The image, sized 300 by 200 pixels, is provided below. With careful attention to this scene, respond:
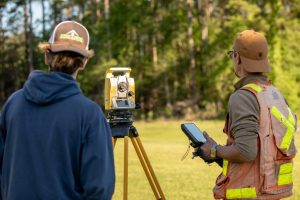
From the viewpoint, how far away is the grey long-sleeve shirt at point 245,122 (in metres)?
3.22

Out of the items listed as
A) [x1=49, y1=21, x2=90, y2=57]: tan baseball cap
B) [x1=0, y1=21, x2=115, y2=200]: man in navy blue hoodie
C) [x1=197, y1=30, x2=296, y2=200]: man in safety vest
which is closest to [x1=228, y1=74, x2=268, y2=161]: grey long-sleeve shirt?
[x1=197, y1=30, x2=296, y2=200]: man in safety vest

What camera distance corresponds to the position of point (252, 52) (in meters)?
3.40

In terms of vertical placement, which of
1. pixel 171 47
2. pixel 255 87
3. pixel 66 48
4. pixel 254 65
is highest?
pixel 66 48

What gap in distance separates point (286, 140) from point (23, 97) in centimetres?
152

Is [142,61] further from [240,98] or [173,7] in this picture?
[240,98]

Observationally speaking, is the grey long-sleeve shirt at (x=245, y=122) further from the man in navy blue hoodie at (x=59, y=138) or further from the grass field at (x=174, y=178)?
the grass field at (x=174, y=178)

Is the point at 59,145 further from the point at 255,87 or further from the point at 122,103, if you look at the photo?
the point at 122,103

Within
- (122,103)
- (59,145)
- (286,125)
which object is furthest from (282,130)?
(122,103)

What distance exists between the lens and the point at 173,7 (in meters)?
41.3

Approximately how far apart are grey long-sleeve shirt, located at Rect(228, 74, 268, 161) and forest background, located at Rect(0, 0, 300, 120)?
99.9 ft

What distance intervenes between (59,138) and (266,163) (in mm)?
1238

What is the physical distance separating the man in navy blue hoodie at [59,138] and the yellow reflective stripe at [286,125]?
1061 millimetres

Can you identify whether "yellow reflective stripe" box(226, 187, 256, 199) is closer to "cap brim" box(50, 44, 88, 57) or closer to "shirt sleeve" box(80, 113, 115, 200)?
"shirt sleeve" box(80, 113, 115, 200)

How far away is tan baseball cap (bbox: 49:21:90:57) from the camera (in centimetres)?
277
